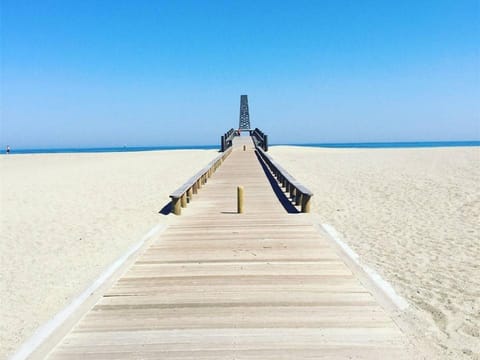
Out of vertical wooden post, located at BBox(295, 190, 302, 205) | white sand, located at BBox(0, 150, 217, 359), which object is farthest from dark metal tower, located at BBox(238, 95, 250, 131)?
vertical wooden post, located at BBox(295, 190, 302, 205)

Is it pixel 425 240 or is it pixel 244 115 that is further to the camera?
pixel 244 115

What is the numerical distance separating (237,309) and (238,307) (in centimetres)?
4

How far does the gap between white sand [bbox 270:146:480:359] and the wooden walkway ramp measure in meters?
0.72

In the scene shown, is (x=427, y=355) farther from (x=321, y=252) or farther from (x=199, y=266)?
(x=199, y=266)

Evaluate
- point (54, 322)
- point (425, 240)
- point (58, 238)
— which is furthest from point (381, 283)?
point (58, 238)

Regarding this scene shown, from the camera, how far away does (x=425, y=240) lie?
746 centimetres

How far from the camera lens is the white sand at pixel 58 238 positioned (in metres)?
4.91

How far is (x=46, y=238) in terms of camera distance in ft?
27.2

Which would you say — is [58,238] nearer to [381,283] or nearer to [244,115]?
[381,283]

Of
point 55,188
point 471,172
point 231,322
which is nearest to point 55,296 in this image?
point 231,322

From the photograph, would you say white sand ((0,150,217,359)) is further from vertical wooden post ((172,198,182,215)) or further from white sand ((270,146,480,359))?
white sand ((270,146,480,359))

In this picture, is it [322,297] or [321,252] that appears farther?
[321,252]

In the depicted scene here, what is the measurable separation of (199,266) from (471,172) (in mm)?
17737

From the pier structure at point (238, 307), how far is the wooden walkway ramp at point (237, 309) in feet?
0.04
